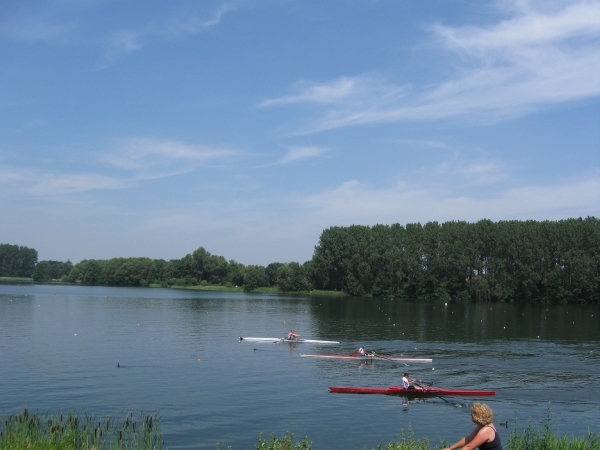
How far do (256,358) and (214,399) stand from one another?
44.1ft

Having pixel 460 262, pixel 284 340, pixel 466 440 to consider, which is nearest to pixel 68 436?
pixel 466 440

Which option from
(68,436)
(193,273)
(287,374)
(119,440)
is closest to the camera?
(68,436)

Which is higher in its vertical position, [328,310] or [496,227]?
[496,227]

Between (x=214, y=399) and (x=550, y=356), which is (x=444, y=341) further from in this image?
(x=214, y=399)

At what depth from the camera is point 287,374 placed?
1399 inches

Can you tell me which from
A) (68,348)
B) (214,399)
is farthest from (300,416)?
(68,348)

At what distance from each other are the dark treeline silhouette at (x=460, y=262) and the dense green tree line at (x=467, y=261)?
17 centimetres

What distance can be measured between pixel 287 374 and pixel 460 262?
83066 millimetres

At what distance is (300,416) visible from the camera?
82.3 ft

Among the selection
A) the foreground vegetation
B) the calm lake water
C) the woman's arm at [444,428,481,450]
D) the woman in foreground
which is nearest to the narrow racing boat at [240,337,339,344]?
the calm lake water

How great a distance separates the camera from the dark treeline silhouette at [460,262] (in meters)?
103

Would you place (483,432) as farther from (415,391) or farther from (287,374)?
(287,374)

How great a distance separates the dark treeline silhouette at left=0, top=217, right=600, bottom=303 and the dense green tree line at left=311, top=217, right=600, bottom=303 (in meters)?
0.17

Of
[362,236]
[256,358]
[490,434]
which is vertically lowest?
[256,358]
